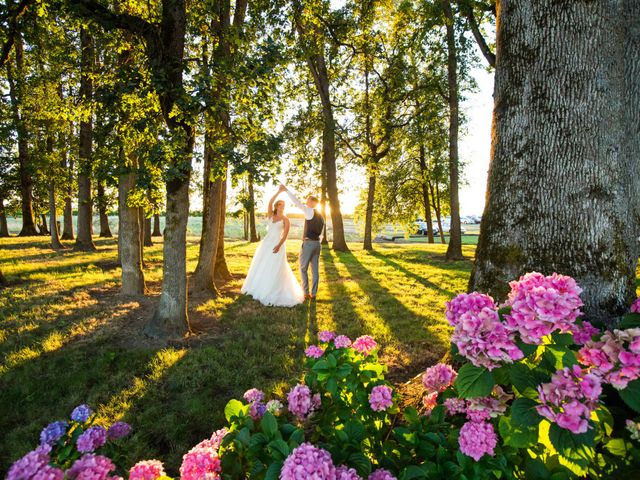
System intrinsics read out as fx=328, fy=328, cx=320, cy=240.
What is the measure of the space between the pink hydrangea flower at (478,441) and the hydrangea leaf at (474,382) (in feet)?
0.71

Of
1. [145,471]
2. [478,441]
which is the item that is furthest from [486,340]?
[145,471]

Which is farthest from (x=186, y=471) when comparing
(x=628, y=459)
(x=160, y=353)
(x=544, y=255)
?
(x=160, y=353)

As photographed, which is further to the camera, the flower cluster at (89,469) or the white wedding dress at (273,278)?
the white wedding dress at (273,278)

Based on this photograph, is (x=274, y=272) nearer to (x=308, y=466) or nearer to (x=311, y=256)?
(x=311, y=256)

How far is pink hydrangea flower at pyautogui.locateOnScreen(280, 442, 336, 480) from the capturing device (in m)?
1.37

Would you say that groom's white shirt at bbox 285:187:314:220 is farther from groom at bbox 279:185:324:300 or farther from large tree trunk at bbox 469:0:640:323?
large tree trunk at bbox 469:0:640:323

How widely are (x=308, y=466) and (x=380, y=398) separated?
83 cm

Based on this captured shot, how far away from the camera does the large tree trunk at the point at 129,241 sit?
775cm

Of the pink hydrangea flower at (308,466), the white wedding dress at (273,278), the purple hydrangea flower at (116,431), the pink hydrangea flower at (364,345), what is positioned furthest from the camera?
the white wedding dress at (273,278)

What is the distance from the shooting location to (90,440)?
166cm

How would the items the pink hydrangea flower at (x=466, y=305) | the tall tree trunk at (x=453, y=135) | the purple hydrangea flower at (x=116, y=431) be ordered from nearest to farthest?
the pink hydrangea flower at (x=466, y=305)
the purple hydrangea flower at (x=116, y=431)
the tall tree trunk at (x=453, y=135)

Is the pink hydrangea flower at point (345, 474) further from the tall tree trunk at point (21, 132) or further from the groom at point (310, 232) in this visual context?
the tall tree trunk at point (21, 132)

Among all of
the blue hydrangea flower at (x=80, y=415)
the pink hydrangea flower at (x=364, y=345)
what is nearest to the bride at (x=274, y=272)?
the pink hydrangea flower at (x=364, y=345)

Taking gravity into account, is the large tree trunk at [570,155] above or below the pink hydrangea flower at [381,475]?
above
